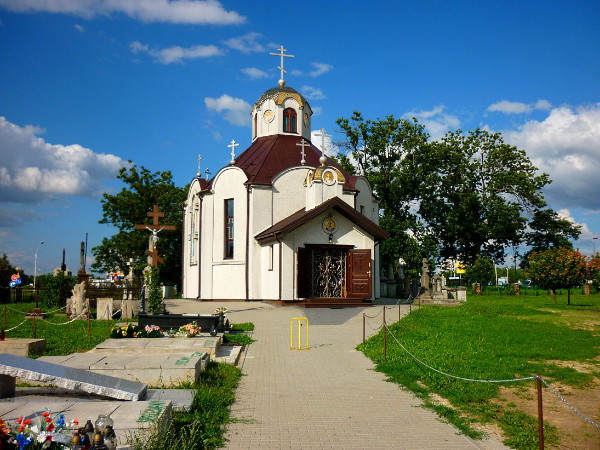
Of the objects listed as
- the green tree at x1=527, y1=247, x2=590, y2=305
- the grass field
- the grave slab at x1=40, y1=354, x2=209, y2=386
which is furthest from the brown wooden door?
the grave slab at x1=40, y1=354, x2=209, y2=386

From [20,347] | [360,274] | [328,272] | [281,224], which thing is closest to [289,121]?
[281,224]

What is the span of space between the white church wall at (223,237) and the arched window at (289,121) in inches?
225

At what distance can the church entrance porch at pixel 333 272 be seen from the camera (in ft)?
79.8

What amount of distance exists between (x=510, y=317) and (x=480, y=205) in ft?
76.2

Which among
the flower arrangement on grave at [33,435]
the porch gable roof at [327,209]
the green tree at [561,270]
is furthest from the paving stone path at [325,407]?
the green tree at [561,270]

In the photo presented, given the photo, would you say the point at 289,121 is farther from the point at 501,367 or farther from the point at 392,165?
the point at 501,367

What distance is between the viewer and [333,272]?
83.0 ft

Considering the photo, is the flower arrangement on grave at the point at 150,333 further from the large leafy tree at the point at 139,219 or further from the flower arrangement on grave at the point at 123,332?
the large leafy tree at the point at 139,219

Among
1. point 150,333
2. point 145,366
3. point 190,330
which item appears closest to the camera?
point 145,366

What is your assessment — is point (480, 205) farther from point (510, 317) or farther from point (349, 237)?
point (510, 317)

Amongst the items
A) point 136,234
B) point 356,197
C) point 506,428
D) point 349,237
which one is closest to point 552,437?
point 506,428

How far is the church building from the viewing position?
24516mm

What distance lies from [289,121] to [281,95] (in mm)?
1602

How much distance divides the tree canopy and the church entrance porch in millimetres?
11283
